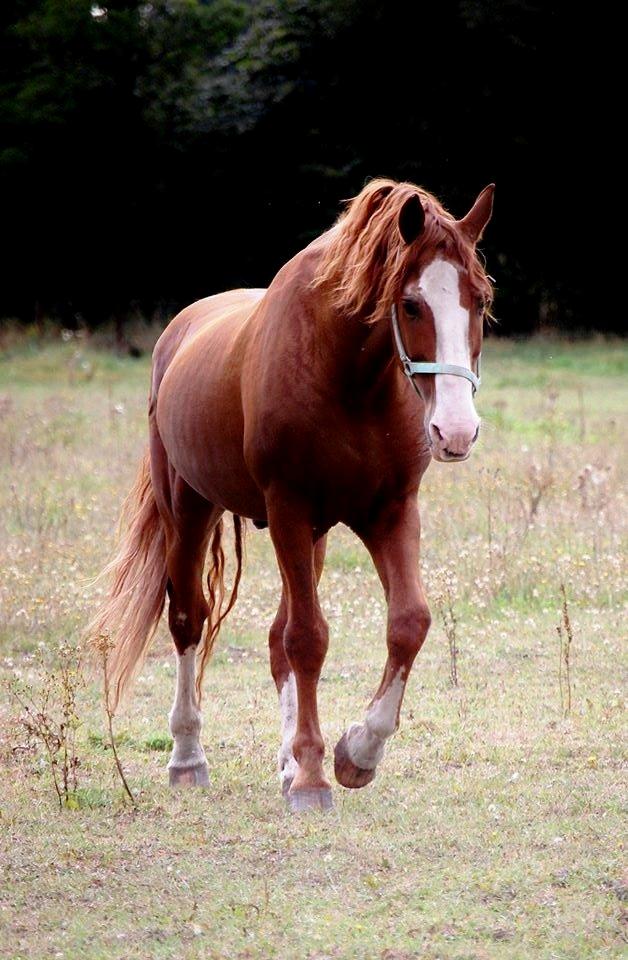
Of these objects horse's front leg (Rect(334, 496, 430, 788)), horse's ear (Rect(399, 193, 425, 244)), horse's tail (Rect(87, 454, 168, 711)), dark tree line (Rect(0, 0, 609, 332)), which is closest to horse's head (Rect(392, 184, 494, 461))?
horse's ear (Rect(399, 193, 425, 244))

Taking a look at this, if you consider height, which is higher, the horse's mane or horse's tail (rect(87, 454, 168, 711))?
the horse's mane

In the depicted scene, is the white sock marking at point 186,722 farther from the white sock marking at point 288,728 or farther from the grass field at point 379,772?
the white sock marking at point 288,728

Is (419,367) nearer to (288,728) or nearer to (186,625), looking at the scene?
(288,728)

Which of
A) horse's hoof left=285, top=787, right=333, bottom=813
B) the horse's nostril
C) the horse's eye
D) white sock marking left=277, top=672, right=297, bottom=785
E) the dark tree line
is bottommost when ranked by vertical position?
the dark tree line

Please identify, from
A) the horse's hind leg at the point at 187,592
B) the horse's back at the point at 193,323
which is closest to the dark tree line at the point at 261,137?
the horse's back at the point at 193,323

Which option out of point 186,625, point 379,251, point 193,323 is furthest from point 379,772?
point 193,323

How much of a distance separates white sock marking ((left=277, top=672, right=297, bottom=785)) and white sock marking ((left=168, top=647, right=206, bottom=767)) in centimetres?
33

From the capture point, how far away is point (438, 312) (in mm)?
3951

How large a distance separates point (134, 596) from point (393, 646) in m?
1.68

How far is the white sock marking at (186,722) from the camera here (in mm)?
5129

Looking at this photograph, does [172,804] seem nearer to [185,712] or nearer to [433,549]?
[185,712]

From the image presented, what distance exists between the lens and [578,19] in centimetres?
2395

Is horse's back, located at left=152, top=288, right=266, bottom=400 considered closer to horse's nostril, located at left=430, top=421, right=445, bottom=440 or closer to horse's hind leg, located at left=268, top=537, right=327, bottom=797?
horse's hind leg, located at left=268, top=537, right=327, bottom=797

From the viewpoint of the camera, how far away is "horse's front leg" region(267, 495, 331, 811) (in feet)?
14.7
